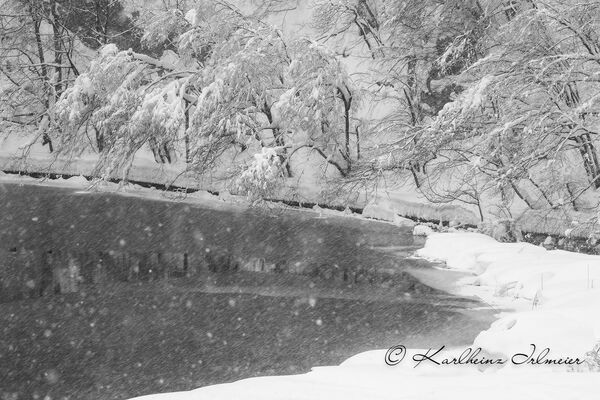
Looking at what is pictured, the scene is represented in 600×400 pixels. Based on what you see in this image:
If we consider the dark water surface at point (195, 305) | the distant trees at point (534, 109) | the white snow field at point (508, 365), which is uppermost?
the distant trees at point (534, 109)

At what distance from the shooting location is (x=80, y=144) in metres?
20.3

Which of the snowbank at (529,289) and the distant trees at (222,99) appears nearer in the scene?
the snowbank at (529,289)

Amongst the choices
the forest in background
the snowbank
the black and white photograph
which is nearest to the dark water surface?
the black and white photograph

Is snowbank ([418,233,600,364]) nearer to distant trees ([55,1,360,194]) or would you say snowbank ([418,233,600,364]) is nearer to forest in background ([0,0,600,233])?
forest in background ([0,0,600,233])

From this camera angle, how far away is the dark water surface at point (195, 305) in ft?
22.5

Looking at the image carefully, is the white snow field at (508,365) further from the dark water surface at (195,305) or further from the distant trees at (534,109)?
the distant trees at (534,109)

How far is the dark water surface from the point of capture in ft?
22.5

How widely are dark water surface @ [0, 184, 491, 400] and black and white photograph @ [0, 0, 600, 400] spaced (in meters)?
0.05

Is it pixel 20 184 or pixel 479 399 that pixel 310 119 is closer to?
pixel 20 184

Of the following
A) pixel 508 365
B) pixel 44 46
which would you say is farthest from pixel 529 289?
pixel 44 46

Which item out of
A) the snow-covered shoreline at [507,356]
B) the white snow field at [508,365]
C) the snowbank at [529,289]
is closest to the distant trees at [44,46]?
the snowbank at [529,289]

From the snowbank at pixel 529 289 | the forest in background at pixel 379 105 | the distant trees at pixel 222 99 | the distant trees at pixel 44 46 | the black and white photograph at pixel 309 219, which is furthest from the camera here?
the distant trees at pixel 44 46

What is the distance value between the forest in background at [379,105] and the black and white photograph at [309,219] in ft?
0.27

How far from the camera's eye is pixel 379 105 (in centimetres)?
2489
